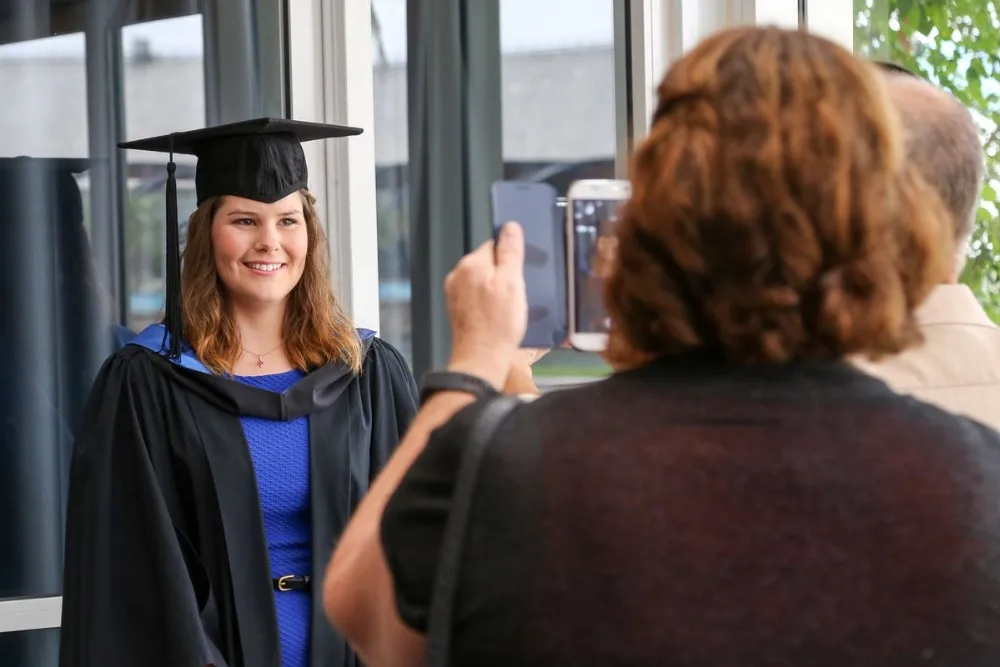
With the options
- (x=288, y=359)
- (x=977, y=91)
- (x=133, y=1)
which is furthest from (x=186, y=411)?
(x=977, y=91)

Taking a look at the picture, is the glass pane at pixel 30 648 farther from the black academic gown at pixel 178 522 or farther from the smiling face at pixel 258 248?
the smiling face at pixel 258 248

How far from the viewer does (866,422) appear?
862 mm

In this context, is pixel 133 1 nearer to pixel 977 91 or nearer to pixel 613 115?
pixel 613 115

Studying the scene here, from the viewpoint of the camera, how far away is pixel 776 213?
2.78 ft

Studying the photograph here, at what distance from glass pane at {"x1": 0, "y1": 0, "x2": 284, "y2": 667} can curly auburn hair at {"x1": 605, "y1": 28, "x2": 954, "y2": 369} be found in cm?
193

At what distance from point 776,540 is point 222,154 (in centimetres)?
171

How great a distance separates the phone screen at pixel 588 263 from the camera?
1096mm

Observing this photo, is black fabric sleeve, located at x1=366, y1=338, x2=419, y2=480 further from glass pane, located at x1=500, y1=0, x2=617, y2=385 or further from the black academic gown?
glass pane, located at x1=500, y1=0, x2=617, y2=385

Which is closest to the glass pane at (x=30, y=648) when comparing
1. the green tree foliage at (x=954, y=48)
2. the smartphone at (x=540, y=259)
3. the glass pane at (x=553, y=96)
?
the glass pane at (x=553, y=96)

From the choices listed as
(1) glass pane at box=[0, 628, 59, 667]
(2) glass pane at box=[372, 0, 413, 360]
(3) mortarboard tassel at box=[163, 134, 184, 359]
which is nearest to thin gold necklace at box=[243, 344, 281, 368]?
(3) mortarboard tassel at box=[163, 134, 184, 359]

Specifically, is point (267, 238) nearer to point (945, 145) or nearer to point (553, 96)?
point (553, 96)

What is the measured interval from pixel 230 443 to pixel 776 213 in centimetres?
149

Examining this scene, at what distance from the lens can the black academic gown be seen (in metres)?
2.12

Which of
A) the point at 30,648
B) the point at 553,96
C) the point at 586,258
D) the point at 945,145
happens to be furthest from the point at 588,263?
the point at 30,648
